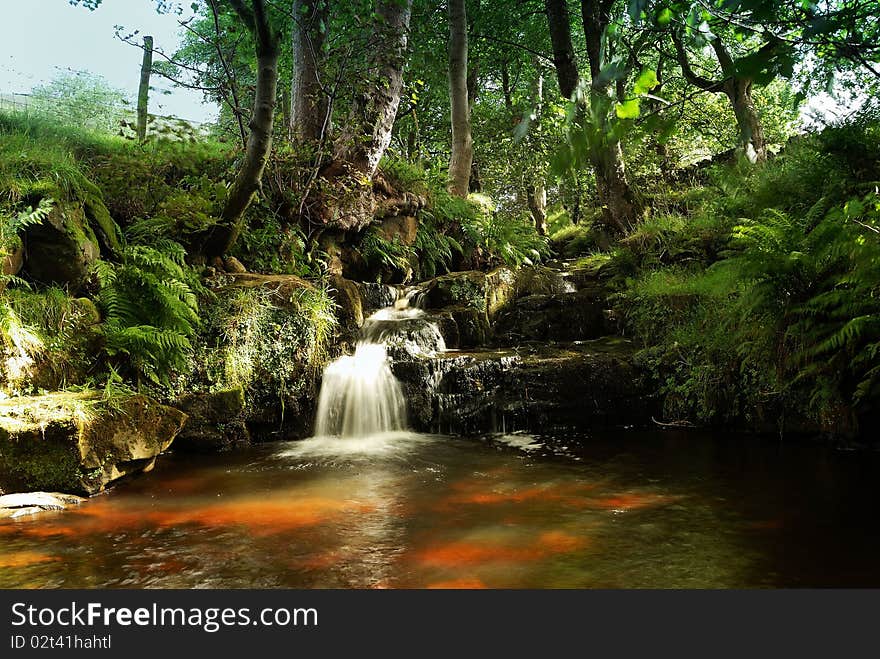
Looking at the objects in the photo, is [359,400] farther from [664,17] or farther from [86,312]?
[664,17]

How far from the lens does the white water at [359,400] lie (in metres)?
7.14

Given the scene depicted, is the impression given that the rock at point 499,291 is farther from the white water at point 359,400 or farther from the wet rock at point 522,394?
the white water at point 359,400

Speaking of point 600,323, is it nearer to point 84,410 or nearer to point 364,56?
point 364,56

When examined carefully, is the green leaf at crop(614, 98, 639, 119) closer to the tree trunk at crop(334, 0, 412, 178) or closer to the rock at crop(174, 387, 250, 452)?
the rock at crop(174, 387, 250, 452)

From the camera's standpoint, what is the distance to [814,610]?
265cm

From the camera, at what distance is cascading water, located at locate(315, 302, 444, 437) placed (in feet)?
23.4

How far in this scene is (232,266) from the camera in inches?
317

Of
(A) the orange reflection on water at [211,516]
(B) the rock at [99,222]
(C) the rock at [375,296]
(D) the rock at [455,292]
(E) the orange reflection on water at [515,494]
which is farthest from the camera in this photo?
(D) the rock at [455,292]

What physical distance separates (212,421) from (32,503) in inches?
81.4

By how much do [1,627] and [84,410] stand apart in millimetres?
2659

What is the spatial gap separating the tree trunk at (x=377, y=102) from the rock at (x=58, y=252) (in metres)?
4.43

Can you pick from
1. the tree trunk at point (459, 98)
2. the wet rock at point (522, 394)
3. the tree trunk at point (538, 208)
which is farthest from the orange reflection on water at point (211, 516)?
the tree trunk at point (538, 208)

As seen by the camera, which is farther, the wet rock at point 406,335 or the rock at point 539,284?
the rock at point 539,284

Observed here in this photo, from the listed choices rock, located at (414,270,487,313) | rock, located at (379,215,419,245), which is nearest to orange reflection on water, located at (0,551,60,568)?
rock, located at (414,270,487,313)
